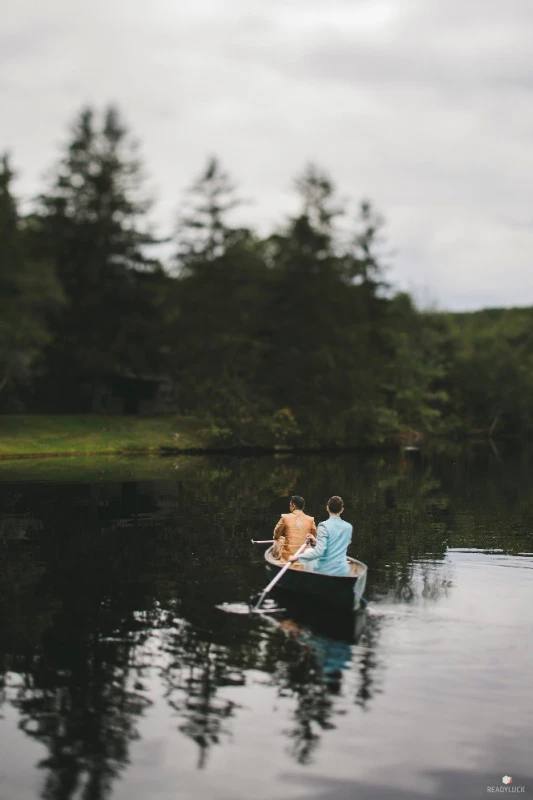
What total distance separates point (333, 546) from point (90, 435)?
45.1 m

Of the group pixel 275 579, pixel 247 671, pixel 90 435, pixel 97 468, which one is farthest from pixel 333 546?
pixel 90 435

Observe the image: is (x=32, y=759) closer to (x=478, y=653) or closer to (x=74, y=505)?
(x=478, y=653)

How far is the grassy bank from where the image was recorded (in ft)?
182

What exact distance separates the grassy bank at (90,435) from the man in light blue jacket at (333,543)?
39617 mm

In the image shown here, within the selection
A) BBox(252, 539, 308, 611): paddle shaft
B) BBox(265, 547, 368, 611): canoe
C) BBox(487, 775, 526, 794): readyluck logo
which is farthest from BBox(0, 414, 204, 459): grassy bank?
BBox(487, 775, 526, 794): readyluck logo

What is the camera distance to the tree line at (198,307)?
215ft

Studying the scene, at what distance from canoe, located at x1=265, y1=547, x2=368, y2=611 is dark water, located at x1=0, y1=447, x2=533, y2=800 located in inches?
12.7

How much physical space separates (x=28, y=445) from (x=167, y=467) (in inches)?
463

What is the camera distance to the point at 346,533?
1627 centimetres

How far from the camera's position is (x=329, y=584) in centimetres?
1570

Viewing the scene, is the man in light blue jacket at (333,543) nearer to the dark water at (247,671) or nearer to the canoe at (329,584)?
the canoe at (329,584)

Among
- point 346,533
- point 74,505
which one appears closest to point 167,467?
point 74,505

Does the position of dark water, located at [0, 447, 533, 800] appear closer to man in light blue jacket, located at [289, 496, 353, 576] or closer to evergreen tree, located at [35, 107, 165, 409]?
man in light blue jacket, located at [289, 496, 353, 576]

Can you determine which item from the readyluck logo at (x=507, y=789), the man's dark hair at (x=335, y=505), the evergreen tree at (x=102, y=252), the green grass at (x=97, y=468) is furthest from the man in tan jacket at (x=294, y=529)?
the evergreen tree at (x=102, y=252)
